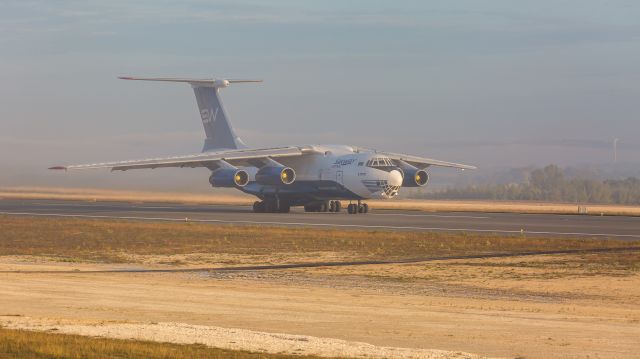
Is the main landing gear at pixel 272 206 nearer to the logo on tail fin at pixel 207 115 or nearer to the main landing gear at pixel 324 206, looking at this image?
the main landing gear at pixel 324 206

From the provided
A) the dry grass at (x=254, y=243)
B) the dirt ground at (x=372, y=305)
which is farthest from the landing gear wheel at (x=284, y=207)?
the dirt ground at (x=372, y=305)

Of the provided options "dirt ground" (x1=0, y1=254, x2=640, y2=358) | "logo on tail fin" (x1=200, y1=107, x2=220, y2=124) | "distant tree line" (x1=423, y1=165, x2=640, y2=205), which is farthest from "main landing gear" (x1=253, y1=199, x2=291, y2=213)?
"distant tree line" (x1=423, y1=165, x2=640, y2=205)

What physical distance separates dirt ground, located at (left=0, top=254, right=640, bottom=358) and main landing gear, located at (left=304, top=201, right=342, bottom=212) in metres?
32.0

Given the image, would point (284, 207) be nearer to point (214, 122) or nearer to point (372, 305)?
point (214, 122)

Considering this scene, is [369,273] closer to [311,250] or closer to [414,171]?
[311,250]

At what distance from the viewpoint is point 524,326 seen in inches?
702

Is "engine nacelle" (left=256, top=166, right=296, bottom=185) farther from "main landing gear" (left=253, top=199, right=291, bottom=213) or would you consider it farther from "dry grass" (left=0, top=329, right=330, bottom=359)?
"dry grass" (left=0, top=329, right=330, bottom=359)

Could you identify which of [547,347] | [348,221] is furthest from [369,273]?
[348,221]

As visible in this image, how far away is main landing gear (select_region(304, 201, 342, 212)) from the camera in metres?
63.2

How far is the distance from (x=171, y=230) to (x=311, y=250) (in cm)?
1122

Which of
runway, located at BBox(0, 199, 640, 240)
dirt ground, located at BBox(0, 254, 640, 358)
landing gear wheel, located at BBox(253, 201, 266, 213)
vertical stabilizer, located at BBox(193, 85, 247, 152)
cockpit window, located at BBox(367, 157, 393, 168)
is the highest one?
vertical stabilizer, located at BBox(193, 85, 247, 152)

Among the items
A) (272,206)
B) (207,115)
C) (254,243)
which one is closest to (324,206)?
(272,206)

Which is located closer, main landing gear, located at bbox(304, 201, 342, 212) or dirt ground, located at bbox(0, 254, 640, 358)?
dirt ground, located at bbox(0, 254, 640, 358)

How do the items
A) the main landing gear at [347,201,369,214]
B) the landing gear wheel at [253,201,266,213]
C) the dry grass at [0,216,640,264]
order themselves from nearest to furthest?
the dry grass at [0,216,640,264]
the main landing gear at [347,201,369,214]
the landing gear wheel at [253,201,266,213]
